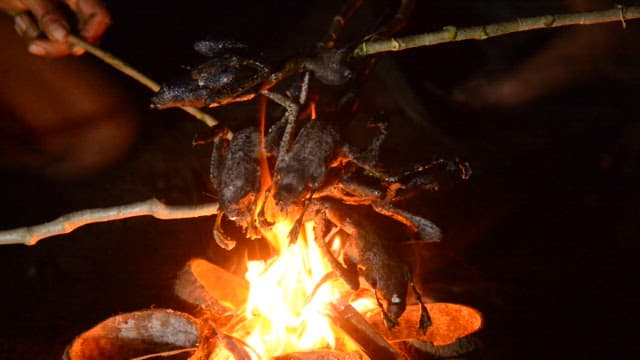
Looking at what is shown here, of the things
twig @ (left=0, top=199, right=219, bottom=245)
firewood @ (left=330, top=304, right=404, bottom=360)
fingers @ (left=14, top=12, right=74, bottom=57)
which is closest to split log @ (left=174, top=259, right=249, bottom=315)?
firewood @ (left=330, top=304, right=404, bottom=360)

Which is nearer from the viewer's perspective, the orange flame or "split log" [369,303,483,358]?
the orange flame

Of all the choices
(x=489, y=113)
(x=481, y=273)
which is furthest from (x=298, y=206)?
(x=489, y=113)

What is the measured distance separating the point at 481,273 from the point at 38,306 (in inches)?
119

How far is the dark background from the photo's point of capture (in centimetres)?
383

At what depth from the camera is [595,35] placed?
6422mm

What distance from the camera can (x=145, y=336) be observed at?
3.09 metres

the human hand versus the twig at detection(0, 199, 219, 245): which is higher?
the human hand

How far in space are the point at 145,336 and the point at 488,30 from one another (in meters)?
2.22

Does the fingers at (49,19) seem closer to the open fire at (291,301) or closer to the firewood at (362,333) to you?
the open fire at (291,301)

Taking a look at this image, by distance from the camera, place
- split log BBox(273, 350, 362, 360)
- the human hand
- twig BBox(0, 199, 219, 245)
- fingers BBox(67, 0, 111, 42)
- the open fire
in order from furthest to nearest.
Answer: fingers BBox(67, 0, 111, 42)
the human hand
the open fire
twig BBox(0, 199, 219, 245)
split log BBox(273, 350, 362, 360)

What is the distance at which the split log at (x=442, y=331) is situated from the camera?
10.5 feet

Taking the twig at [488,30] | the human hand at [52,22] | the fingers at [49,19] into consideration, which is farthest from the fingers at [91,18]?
the twig at [488,30]

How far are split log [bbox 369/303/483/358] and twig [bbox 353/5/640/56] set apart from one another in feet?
4.94

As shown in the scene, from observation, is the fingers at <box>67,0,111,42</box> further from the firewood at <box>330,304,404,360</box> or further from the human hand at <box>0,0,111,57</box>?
the firewood at <box>330,304,404,360</box>
